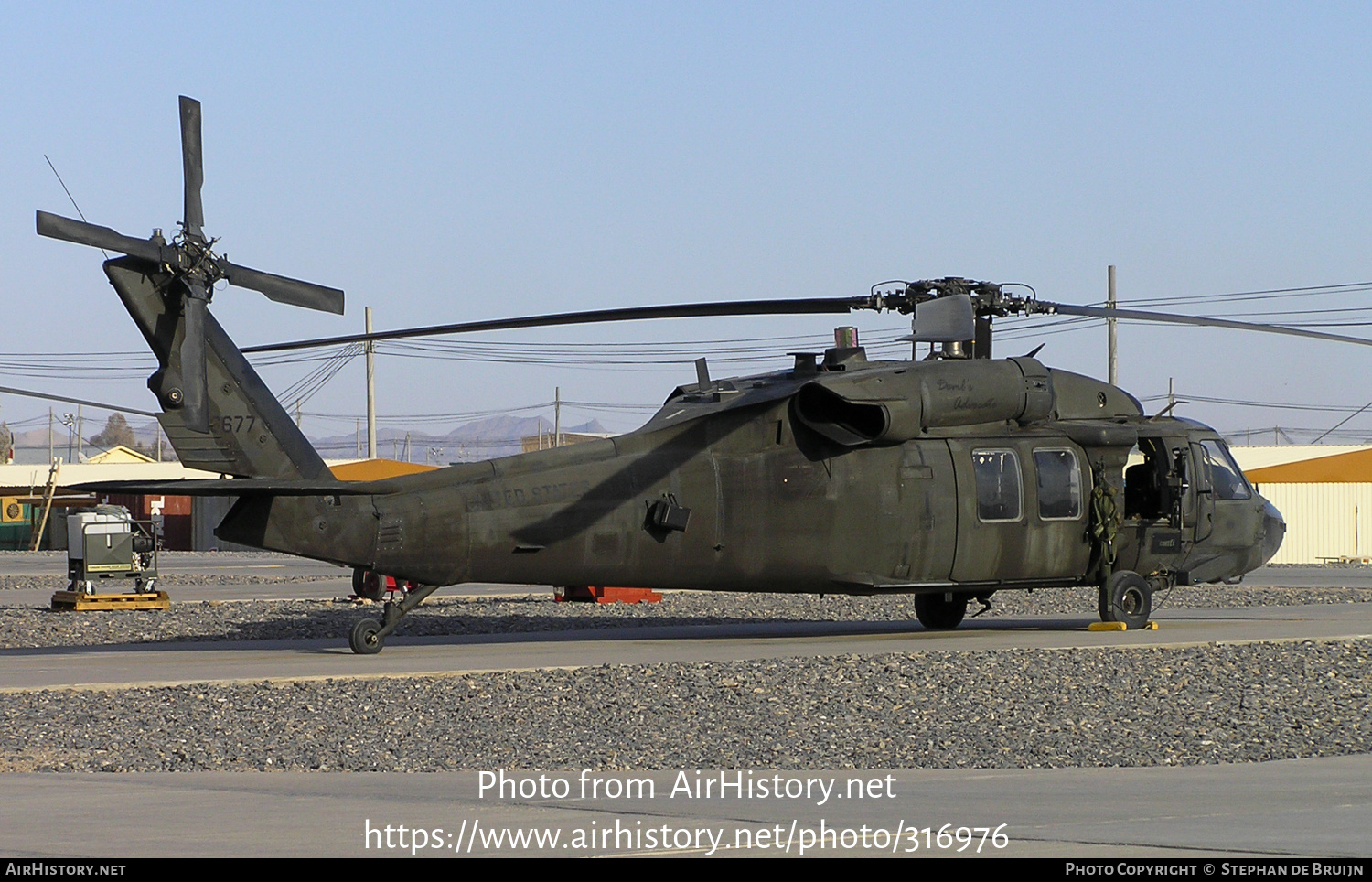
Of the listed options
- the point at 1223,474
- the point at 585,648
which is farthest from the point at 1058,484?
the point at 585,648

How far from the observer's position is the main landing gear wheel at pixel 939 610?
21625mm

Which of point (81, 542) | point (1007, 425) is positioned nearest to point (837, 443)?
point (1007, 425)

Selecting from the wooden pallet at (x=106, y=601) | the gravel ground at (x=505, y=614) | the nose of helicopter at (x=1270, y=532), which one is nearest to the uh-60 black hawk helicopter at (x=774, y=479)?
the nose of helicopter at (x=1270, y=532)

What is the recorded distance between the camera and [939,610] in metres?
21.8

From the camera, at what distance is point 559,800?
837 cm

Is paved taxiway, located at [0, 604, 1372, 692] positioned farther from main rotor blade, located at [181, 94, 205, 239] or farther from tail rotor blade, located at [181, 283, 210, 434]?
main rotor blade, located at [181, 94, 205, 239]

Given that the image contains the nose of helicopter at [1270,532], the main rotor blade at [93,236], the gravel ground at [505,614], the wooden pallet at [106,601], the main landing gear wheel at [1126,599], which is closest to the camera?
the main rotor blade at [93,236]

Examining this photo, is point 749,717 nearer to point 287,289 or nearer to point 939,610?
point 287,289

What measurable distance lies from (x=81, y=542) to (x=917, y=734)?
20755 mm

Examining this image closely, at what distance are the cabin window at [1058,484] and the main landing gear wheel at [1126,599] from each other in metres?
1.09

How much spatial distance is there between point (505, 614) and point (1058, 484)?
1095 cm

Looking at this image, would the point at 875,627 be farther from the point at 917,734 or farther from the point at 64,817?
the point at 64,817

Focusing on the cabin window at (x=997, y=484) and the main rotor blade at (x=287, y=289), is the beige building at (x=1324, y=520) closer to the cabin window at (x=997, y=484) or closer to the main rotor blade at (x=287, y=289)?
the cabin window at (x=997, y=484)

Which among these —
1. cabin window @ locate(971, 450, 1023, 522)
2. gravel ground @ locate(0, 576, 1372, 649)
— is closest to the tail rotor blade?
gravel ground @ locate(0, 576, 1372, 649)
